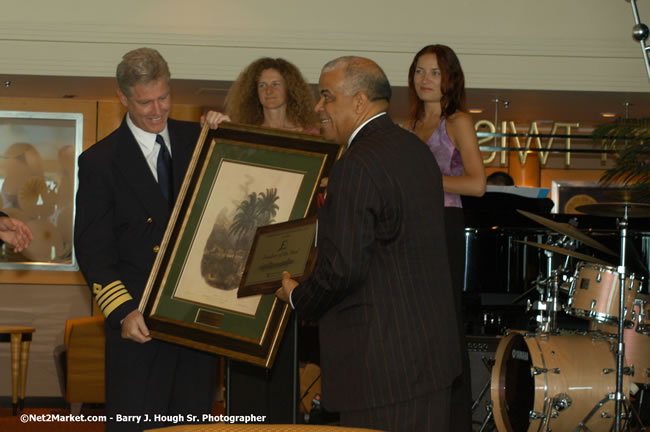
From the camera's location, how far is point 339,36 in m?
7.64

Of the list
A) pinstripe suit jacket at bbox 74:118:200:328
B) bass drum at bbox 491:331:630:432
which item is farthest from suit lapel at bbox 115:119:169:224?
bass drum at bbox 491:331:630:432

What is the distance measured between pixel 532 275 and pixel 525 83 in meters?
1.73

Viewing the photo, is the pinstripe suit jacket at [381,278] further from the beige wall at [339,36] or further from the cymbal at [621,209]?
the beige wall at [339,36]

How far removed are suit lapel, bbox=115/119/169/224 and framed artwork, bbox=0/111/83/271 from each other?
6004 millimetres

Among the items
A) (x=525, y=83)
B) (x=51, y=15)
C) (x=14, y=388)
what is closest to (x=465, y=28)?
(x=525, y=83)

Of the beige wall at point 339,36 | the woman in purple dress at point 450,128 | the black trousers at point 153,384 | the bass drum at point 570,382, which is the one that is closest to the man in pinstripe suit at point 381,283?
the black trousers at point 153,384

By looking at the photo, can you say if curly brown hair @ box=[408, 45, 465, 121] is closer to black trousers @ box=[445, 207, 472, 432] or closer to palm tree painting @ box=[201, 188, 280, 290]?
black trousers @ box=[445, 207, 472, 432]

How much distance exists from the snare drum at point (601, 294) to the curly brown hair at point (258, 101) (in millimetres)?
2387

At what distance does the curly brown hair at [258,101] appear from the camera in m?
4.16

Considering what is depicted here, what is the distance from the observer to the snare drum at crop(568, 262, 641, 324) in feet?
18.2

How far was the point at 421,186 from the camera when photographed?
2641 mm

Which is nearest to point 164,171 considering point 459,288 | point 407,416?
point 407,416

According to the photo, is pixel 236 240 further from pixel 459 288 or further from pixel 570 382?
pixel 570 382

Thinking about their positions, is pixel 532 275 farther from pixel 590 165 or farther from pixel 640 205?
pixel 590 165
